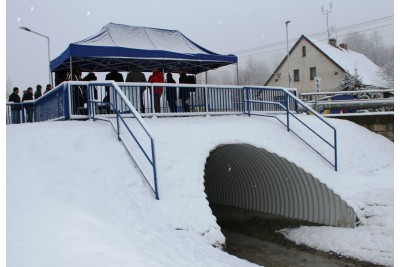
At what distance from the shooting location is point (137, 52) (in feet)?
47.7

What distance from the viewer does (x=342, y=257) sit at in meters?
8.70

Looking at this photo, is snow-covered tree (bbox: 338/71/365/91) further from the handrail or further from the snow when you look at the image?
the handrail

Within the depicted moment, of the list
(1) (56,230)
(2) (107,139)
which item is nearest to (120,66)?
(2) (107,139)

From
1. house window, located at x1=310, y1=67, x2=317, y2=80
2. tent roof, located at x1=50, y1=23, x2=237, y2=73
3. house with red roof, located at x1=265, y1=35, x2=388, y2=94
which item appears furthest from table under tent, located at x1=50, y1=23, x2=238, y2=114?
house window, located at x1=310, y1=67, x2=317, y2=80

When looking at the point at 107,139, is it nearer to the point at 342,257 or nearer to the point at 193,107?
the point at 193,107

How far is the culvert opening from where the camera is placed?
31.2 feet

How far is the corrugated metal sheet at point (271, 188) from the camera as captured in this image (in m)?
10.1

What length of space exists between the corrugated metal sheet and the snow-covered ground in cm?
33

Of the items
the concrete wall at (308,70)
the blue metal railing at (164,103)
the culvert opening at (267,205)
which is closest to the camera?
the culvert opening at (267,205)

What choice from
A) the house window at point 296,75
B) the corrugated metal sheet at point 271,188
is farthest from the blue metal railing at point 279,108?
the house window at point 296,75

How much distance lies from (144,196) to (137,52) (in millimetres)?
8361

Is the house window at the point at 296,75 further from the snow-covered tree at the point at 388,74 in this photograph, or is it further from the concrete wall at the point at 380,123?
the concrete wall at the point at 380,123

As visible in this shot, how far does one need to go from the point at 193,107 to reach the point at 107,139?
4312 millimetres

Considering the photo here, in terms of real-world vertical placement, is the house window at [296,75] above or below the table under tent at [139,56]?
above
